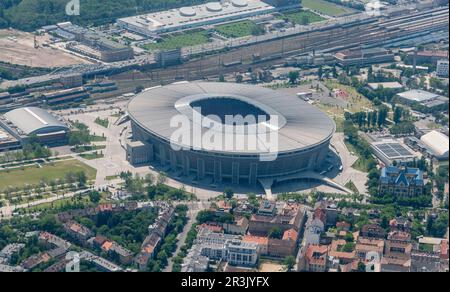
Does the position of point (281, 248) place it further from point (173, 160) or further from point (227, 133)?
point (173, 160)

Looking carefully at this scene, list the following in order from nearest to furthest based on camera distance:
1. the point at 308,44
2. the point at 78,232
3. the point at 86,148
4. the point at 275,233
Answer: the point at 78,232 → the point at 275,233 → the point at 86,148 → the point at 308,44

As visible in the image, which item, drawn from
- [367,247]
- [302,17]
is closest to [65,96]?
[302,17]

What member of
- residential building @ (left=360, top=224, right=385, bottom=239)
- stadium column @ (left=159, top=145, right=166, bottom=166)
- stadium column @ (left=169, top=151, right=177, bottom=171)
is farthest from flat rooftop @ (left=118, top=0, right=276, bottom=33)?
residential building @ (left=360, top=224, right=385, bottom=239)

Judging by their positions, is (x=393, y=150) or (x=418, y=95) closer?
(x=393, y=150)

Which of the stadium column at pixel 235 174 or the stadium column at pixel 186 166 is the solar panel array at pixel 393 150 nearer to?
the stadium column at pixel 235 174

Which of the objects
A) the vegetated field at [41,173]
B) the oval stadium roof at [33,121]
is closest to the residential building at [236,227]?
the vegetated field at [41,173]

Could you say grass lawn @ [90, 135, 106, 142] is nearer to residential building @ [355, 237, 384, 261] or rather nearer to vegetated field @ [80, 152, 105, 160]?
vegetated field @ [80, 152, 105, 160]
